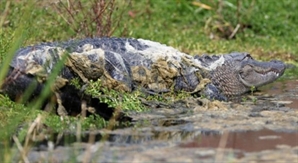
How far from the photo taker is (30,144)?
15.9 ft

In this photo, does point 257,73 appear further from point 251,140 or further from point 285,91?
point 251,140

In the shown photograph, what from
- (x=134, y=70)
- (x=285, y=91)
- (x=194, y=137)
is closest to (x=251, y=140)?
(x=194, y=137)

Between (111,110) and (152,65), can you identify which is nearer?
(111,110)

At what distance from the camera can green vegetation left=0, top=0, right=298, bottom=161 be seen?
9133 millimetres

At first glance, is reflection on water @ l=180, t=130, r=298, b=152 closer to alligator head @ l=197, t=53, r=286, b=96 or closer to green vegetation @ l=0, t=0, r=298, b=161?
alligator head @ l=197, t=53, r=286, b=96

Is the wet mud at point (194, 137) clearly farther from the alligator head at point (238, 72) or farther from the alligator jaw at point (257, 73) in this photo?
the alligator jaw at point (257, 73)

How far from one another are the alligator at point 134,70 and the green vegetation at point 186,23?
1096mm

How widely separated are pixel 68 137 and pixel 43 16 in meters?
5.36

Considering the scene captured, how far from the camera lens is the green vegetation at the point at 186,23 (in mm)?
9133

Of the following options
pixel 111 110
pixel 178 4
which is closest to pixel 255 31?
pixel 178 4

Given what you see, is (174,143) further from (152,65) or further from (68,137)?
(152,65)

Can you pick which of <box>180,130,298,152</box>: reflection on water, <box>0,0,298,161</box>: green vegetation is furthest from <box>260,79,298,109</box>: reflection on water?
<box>180,130,298,152</box>: reflection on water

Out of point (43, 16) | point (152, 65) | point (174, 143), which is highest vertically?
point (43, 16)

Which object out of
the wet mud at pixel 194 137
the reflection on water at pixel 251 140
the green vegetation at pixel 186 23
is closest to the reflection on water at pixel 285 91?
the wet mud at pixel 194 137
